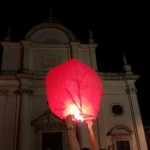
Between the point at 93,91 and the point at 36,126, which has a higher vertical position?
the point at 36,126

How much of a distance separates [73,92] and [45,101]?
477 inches

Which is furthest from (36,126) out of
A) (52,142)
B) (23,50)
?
(23,50)

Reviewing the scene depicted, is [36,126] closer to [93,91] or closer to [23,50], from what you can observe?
[23,50]

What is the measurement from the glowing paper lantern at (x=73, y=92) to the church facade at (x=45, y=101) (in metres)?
9.71

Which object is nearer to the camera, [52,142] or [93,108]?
[93,108]

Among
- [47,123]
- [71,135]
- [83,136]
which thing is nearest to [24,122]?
[47,123]

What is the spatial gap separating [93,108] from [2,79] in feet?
43.1

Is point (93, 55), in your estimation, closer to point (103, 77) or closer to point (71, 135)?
point (103, 77)

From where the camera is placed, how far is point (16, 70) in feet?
58.9

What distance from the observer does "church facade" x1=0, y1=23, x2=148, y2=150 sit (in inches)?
620

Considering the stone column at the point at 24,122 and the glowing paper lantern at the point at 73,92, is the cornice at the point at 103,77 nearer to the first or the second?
the stone column at the point at 24,122

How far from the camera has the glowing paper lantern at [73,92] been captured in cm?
506

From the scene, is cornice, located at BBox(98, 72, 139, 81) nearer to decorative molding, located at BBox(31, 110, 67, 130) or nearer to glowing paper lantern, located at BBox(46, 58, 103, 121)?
decorative molding, located at BBox(31, 110, 67, 130)

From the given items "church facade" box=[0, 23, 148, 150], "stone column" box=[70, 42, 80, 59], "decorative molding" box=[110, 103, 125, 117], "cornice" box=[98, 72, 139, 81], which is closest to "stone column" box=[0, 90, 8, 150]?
"church facade" box=[0, 23, 148, 150]
